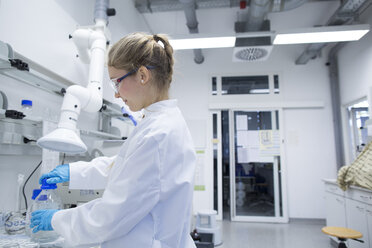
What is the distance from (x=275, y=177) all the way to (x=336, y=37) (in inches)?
92.5

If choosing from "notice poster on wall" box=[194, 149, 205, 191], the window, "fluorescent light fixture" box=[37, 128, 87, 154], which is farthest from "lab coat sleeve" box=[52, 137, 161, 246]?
the window

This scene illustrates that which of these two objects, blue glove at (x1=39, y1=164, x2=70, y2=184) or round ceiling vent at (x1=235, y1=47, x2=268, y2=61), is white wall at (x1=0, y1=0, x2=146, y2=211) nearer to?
blue glove at (x1=39, y1=164, x2=70, y2=184)

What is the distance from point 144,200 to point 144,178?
0.06 metres

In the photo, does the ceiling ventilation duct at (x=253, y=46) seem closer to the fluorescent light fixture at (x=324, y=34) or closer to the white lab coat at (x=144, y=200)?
the fluorescent light fixture at (x=324, y=34)

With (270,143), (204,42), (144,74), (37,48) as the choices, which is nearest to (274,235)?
(270,143)

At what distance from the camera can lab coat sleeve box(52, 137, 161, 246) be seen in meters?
0.60

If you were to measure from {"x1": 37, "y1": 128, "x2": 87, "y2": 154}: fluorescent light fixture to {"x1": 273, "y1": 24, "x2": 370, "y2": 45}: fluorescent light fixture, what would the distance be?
7.90 feet

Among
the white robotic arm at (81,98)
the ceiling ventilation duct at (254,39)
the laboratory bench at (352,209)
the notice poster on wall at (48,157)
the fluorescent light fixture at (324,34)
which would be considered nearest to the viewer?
the white robotic arm at (81,98)

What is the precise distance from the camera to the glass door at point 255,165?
161 inches

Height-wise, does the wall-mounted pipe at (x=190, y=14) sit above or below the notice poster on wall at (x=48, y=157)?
above

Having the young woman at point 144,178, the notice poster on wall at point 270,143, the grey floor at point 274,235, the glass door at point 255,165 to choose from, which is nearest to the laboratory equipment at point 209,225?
the grey floor at point 274,235

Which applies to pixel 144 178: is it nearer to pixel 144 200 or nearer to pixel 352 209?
pixel 144 200

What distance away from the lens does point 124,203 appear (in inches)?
23.5

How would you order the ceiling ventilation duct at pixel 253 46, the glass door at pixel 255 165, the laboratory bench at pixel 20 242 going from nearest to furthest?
1. the laboratory bench at pixel 20 242
2. the ceiling ventilation duct at pixel 253 46
3. the glass door at pixel 255 165
